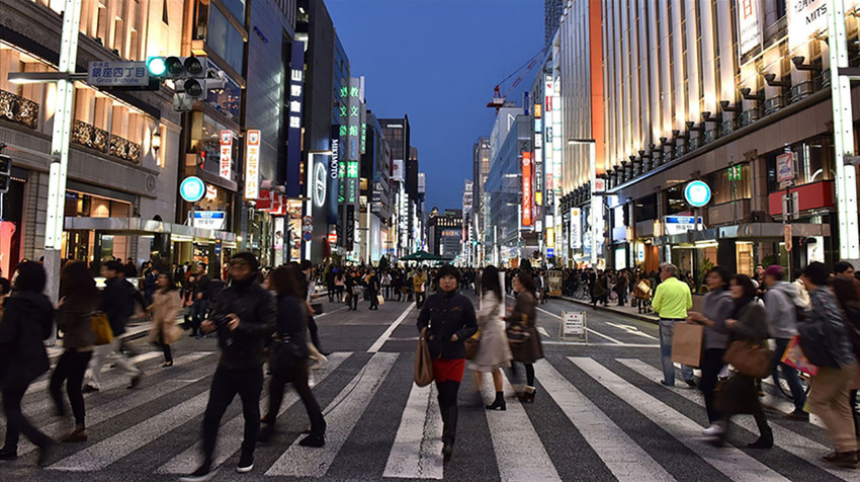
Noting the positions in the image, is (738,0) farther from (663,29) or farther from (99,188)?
(99,188)

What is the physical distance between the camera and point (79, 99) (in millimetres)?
21000

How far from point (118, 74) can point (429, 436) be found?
9.64 m

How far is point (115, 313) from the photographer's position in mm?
6738

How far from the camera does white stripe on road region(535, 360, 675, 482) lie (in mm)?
4488

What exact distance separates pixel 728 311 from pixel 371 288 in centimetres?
1877

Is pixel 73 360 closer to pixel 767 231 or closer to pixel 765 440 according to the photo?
pixel 765 440

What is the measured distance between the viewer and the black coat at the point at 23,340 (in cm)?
432

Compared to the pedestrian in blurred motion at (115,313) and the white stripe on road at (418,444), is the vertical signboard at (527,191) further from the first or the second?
the pedestrian in blurred motion at (115,313)

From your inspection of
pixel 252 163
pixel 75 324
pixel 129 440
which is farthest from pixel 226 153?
pixel 129 440

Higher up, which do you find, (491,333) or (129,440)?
Answer: (491,333)

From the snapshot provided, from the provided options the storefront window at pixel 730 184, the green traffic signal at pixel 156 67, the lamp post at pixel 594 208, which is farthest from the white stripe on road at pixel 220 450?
the lamp post at pixel 594 208

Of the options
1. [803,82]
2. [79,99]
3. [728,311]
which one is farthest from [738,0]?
[79,99]

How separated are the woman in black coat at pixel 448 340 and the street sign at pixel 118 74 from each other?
837 centimetres

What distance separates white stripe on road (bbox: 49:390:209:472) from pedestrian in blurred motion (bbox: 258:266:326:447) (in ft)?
3.93
